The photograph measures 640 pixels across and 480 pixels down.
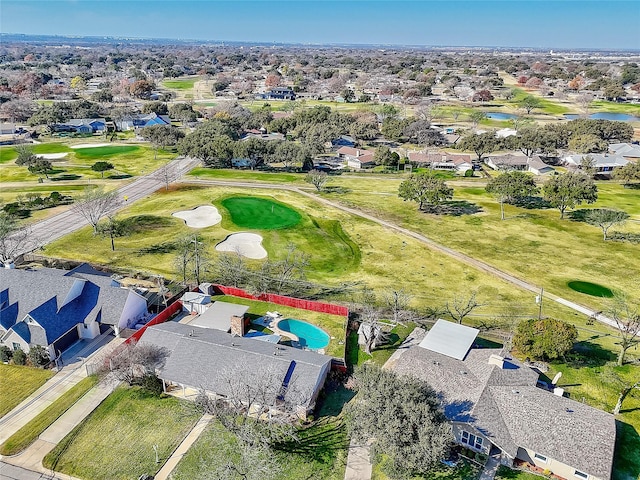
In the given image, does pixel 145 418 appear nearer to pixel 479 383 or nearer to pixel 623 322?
pixel 479 383

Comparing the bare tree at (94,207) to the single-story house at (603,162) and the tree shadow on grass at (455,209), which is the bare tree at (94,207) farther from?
the single-story house at (603,162)

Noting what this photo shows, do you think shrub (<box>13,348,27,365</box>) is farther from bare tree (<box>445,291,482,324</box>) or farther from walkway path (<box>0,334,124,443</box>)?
bare tree (<box>445,291,482,324</box>)

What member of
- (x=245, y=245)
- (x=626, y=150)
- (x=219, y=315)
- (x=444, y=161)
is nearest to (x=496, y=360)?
(x=219, y=315)

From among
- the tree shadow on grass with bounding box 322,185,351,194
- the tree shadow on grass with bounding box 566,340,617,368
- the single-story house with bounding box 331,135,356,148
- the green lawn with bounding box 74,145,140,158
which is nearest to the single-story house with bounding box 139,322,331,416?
the tree shadow on grass with bounding box 566,340,617,368

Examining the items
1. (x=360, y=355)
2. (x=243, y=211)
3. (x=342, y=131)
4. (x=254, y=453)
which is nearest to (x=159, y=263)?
(x=243, y=211)

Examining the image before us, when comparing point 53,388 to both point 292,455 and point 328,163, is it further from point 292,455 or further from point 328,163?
point 328,163
